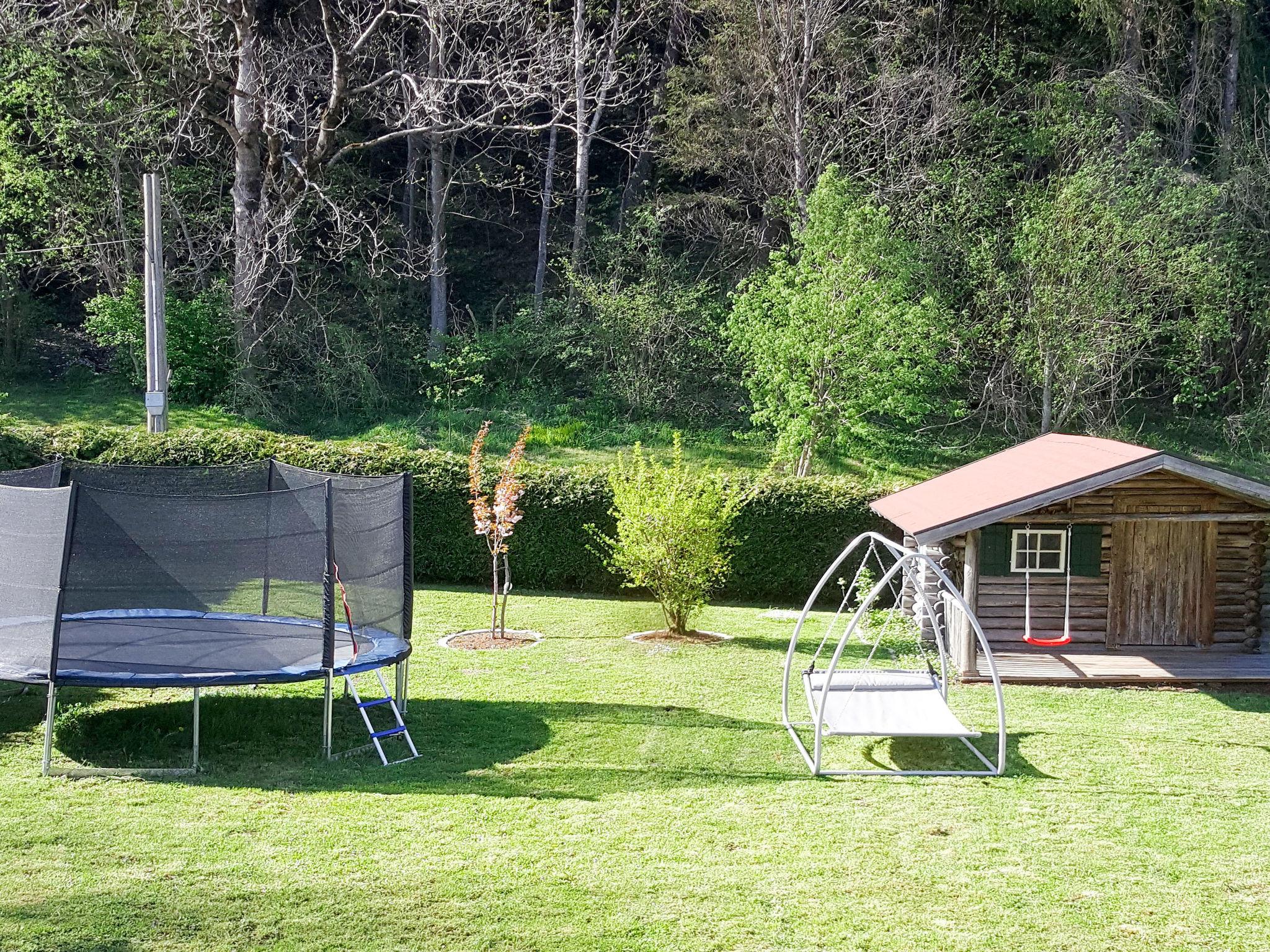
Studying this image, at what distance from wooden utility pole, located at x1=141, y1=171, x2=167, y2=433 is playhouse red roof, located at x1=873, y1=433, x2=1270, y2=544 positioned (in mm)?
11250

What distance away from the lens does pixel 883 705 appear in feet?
30.7

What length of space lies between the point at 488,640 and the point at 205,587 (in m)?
4.77

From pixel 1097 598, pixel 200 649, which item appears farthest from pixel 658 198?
pixel 200 649

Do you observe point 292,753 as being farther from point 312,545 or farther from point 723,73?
point 723,73

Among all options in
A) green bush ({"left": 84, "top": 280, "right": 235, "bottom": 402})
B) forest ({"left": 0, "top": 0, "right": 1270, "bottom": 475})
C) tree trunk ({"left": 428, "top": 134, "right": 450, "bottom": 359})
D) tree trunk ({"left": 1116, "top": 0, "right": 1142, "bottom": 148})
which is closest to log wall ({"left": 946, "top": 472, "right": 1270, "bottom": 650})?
forest ({"left": 0, "top": 0, "right": 1270, "bottom": 475})

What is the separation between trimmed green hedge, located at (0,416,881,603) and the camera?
1611 centimetres

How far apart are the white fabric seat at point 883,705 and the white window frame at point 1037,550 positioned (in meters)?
3.33

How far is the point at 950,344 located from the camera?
81.4 ft

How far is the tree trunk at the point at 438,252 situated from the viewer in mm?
27516

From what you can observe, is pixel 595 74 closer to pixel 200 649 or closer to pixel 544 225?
pixel 544 225

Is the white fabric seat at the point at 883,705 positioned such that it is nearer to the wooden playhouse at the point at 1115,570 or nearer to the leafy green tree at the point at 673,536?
the wooden playhouse at the point at 1115,570

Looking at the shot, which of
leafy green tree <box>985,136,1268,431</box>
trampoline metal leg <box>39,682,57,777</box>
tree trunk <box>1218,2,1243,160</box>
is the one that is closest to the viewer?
trampoline metal leg <box>39,682,57,777</box>

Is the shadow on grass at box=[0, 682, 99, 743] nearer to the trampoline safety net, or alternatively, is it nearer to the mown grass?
the trampoline safety net

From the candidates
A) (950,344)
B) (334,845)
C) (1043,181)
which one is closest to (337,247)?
(950,344)
